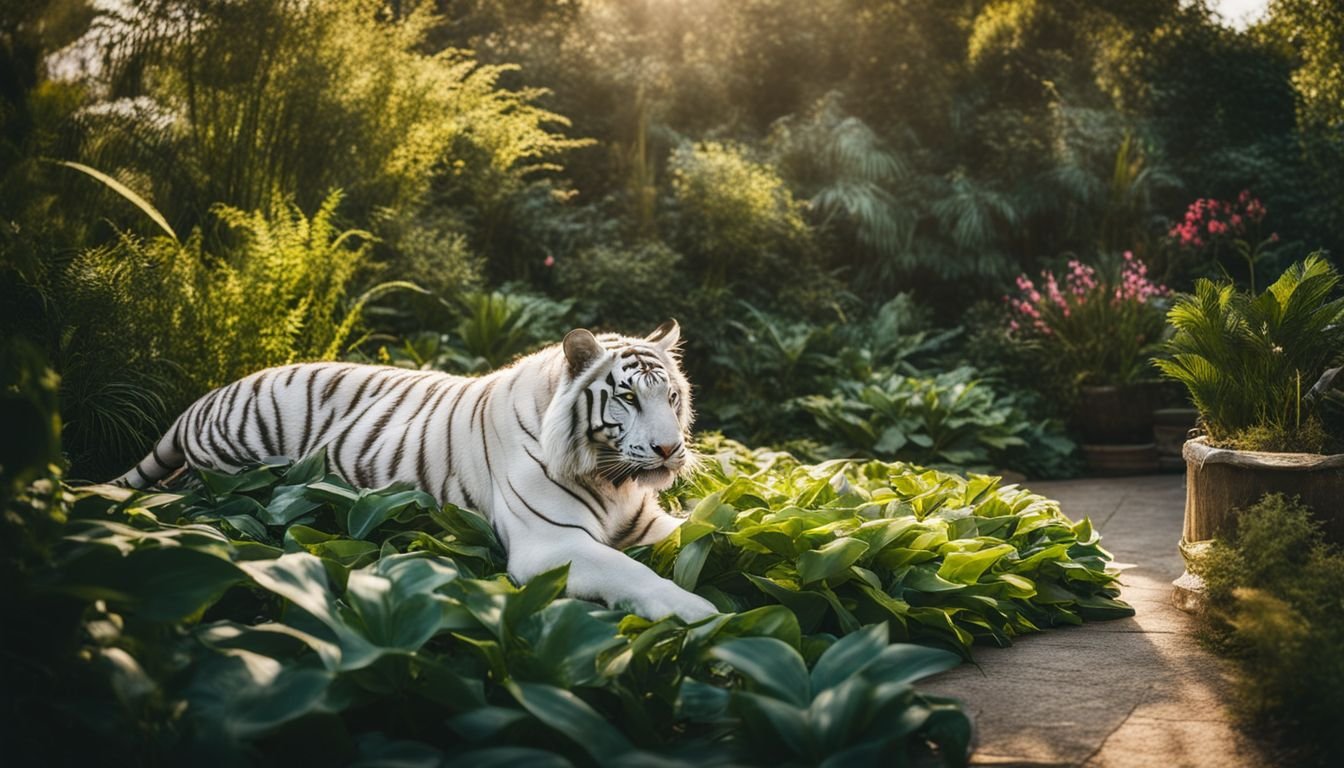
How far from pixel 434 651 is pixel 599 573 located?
527 millimetres

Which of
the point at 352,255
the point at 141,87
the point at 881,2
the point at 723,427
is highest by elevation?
the point at 881,2

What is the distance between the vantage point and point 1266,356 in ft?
10.6

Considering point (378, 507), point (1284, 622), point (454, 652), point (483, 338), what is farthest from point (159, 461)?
point (1284, 622)

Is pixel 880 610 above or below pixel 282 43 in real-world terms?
below

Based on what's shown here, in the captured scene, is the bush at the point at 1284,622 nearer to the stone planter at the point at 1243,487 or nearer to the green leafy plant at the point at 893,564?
the stone planter at the point at 1243,487

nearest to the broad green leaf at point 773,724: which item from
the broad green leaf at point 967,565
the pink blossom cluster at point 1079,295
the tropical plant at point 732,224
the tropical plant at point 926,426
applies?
the broad green leaf at point 967,565

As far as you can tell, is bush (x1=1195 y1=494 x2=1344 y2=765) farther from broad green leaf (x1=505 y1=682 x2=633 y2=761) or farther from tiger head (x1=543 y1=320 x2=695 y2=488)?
tiger head (x1=543 y1=320 x2=695 y2=488)

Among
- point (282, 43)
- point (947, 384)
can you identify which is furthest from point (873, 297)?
point (282, 43)

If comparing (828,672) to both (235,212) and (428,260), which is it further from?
(428,260)

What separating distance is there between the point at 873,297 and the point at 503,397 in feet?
28.5

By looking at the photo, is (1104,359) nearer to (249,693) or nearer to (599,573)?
(599,573)

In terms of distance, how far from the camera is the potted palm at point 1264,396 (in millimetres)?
3049

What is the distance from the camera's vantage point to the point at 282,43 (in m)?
6.64

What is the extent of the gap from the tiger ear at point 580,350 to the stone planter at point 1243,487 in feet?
6.66
